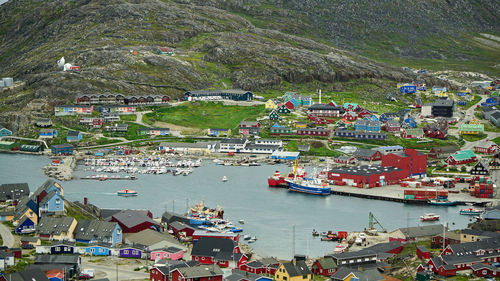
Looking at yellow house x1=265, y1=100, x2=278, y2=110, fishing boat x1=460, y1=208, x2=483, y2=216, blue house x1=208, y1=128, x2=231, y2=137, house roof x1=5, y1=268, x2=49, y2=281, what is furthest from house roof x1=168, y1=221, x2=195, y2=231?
yellow house x1=265, y1=100, x2=278, y2=110

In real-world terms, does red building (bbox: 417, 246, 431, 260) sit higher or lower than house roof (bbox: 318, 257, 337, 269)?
higher

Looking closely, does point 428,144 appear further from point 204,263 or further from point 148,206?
point 204,263

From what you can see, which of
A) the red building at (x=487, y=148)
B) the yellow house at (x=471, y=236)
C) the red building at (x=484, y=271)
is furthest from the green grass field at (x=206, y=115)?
the red building at (x=484, y=271)

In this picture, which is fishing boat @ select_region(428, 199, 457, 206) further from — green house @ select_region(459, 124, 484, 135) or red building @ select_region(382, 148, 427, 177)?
green house @ select_region(459, 124, 484, 135)

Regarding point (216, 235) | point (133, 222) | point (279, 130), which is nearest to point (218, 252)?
point (216, 235)

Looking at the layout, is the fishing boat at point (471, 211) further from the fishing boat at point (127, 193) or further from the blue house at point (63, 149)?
the blue house at point (63, 149)

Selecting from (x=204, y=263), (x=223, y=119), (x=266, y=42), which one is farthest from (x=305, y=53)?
(x=204, y=263)
